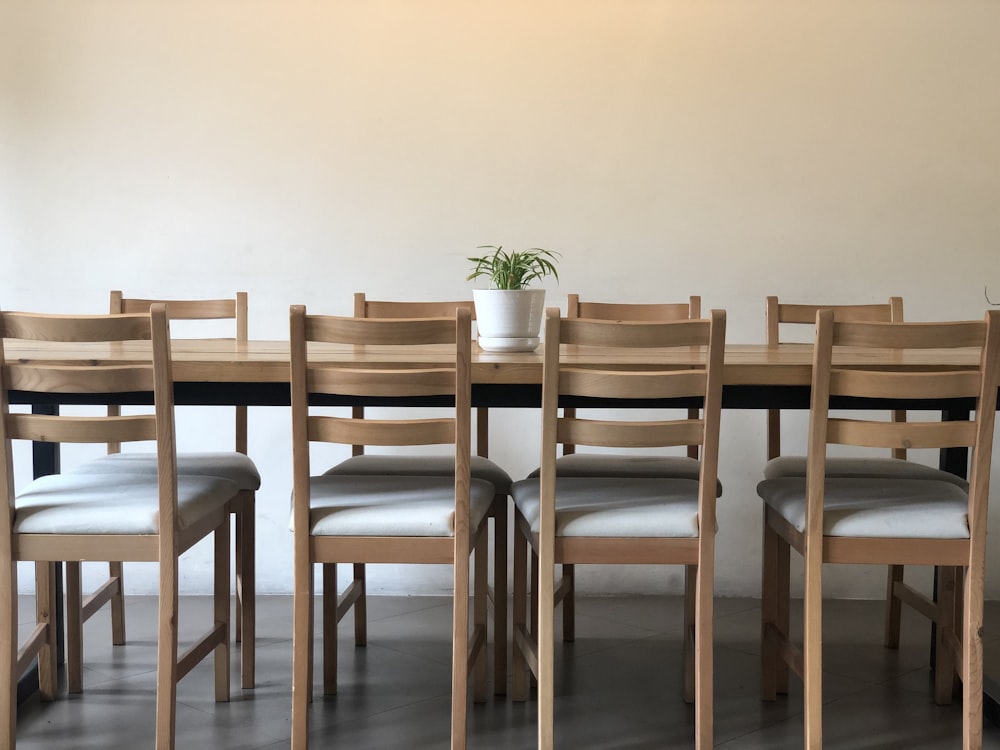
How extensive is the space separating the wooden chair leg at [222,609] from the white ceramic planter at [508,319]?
85 cm

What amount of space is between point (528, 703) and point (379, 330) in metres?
1.16

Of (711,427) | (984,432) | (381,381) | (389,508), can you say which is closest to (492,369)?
(381,381)

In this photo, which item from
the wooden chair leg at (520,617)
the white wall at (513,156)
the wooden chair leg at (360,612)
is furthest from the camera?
the white wall at (513,156)

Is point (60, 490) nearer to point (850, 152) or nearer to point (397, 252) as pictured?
point (397, 252)

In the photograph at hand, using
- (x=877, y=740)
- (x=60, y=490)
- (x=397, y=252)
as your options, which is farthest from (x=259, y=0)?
(x=877, y=740)

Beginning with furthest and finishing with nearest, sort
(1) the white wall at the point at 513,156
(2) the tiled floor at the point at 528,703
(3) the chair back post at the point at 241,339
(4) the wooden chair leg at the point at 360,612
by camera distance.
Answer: (1) the white wall at the point at 513,156 → (3) the chair back post at the point at 241,339 → (4) the wooden chair leg at the point at 360,612 → (2) the tiled floor at the point at 528,703

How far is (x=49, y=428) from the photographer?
210 centimetres

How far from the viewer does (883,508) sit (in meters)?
2.20

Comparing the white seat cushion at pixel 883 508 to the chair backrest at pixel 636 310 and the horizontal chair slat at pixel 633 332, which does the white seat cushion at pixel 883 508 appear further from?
the chair backrest at pixel 636 310

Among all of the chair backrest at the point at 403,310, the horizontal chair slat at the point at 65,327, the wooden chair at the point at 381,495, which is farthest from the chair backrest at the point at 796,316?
the horizontal chair slat at the point at 65,327

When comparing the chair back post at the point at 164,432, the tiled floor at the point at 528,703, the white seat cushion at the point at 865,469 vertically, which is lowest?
the tiled floor at the point at 528,703

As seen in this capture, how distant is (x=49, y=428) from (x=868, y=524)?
1.80m

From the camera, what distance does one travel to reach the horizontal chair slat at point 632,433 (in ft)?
6.73

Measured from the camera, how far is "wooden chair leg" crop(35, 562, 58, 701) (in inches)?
101
